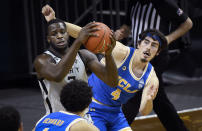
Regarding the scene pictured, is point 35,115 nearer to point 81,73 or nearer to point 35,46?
point 35,46

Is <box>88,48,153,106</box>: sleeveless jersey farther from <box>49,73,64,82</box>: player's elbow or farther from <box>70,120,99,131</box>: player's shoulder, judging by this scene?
<box>70,120,99,131</box>: player's shoulder

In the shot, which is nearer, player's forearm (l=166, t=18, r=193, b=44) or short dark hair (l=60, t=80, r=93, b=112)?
short dark hair (l=60, t=80, r=93, b=112)

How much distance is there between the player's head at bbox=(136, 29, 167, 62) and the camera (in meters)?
4.46

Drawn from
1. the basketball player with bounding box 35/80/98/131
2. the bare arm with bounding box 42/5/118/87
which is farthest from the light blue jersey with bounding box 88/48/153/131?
the basketball player with bounding box 35/80/98/131

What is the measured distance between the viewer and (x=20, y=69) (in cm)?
825

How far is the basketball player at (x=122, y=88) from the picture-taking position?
13.8ft

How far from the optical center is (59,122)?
297 centimetres

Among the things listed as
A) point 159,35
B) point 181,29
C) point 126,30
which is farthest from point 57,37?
point 181,29

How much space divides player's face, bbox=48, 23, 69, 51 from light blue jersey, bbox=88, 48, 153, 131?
0.86m

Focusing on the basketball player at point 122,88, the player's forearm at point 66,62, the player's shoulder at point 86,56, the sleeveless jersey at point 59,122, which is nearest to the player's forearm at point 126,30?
the basketball player at point 122,88

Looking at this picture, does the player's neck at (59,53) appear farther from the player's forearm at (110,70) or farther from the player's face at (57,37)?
the player's forearm at (110,70)

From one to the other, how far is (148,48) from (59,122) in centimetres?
178

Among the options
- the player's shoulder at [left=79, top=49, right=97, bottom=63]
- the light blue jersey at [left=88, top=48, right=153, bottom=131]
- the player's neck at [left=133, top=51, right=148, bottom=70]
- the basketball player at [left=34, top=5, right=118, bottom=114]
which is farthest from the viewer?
the player's neck at [left=133, top=51, right=148, bottom=70]

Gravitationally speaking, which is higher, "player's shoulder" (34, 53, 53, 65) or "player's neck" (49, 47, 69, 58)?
"player's neck" (49, 47, 69, 58)
